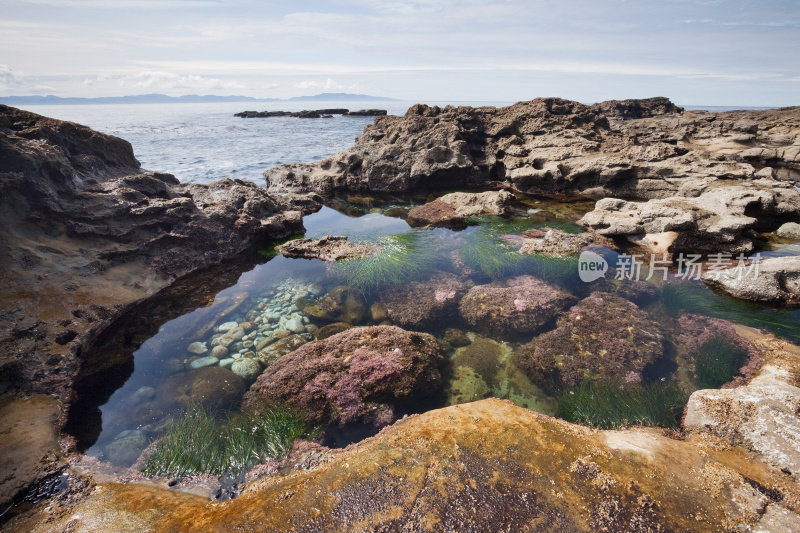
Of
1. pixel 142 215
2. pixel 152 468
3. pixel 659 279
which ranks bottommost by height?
pixel 152 468

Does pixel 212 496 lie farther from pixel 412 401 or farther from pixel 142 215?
pixel 142 215

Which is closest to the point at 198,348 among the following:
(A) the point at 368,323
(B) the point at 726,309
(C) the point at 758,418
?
(A) the point at 368,323

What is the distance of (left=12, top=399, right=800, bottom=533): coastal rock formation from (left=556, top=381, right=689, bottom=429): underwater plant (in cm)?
116

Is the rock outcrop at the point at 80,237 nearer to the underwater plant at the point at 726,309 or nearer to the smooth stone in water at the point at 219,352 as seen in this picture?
the smooth stone in water at the point at 219,352

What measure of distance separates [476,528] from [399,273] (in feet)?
21.7

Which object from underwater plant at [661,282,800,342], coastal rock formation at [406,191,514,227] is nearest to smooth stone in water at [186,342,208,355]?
coastal rock formation at [406,191,514,227]

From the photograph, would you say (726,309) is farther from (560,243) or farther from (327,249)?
(327,249)

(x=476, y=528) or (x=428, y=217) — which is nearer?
(x=476, y=528)

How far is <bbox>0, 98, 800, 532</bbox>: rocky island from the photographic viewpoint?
2.87 m

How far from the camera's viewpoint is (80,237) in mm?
7215

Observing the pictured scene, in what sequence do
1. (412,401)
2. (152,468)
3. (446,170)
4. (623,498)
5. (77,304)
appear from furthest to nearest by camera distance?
(446,170) → (77,304) → (412,401) → (152,468) → (623,498)

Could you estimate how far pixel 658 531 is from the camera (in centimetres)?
256

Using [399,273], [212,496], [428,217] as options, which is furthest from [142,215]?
[428,217]

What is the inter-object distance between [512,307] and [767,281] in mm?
5440
